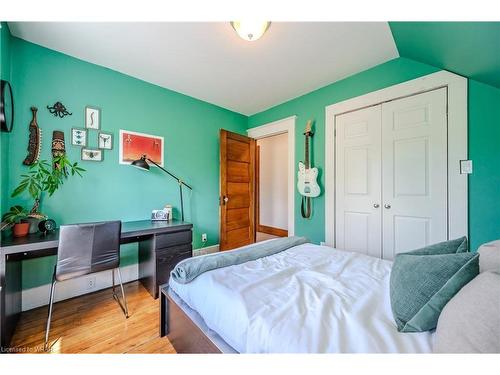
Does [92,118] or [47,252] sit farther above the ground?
[92,118]

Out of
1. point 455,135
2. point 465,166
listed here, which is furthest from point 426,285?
point 455,135

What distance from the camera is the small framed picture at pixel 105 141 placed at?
2.23 metres

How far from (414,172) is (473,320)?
191 centimetres

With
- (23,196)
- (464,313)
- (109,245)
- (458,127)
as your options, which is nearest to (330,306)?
(464,313)

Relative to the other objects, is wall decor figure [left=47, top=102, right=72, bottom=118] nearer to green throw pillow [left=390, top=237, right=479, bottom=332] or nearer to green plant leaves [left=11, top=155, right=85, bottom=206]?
green plant leaves [left=11, top=155, right=85, bottom=206]

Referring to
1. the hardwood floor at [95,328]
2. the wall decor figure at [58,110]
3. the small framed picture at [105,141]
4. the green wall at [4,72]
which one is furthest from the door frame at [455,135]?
the green wall at [4,72]

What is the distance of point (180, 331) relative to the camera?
1228 millimetres

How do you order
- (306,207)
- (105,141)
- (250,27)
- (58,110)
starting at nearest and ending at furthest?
(250,27) → (58,110) → (105,141) → (306,207)

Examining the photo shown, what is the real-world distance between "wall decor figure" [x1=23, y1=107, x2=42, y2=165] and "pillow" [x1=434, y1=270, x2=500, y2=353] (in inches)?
116

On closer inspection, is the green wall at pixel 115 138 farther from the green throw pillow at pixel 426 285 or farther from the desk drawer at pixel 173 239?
the green throw pillow at pixel 426 285

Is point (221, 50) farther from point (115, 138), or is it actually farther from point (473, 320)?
point (473, 320)

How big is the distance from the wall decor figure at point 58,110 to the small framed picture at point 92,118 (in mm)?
172
